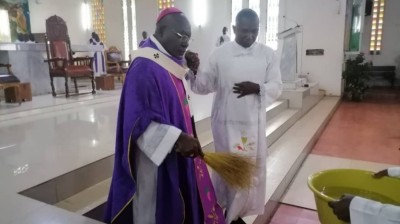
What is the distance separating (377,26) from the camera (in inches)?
398

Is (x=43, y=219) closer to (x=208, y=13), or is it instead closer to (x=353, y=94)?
(x=353, y=94)

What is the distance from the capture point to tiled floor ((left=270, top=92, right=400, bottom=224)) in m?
2.54

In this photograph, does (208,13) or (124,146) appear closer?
(124,146)

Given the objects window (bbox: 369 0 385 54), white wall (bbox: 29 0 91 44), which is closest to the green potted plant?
window (bbox: 369 0 385 54)

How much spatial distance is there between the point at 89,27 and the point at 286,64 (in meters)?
8.34

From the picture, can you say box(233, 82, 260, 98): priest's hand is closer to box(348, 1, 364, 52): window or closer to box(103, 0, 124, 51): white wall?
box(348, 1, 364, 52): window

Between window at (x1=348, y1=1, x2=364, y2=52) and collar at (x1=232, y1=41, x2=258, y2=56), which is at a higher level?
window at (x1=348, y1=1, x2=364, y2=52)

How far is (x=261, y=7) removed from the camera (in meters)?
8.62

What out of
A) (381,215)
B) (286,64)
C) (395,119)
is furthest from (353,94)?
(381,215)

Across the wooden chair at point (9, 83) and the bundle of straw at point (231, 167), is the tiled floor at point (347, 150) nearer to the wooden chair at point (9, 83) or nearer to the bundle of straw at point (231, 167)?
the bundle of straw at point (231, 167)

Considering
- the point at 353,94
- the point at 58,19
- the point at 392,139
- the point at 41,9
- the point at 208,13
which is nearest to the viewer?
the point at 392,139

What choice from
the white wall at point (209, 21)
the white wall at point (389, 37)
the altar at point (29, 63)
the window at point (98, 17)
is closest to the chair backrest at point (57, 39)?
the altar at point (29, 63)

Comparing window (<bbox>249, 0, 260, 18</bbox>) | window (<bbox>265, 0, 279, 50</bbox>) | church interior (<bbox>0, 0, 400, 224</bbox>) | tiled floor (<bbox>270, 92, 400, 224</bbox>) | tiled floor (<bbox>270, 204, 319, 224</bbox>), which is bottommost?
tiled floor (<bbox>270, 204, 319, 224</bbox>)

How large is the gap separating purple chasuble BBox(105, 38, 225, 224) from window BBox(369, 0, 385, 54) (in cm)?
1084
